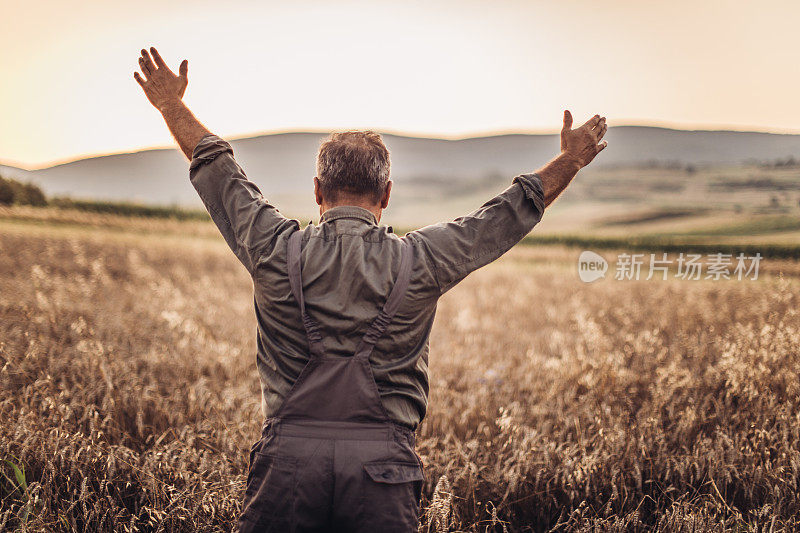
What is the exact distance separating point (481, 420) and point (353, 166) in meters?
2.91

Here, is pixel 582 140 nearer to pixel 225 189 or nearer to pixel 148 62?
pixel 225 189

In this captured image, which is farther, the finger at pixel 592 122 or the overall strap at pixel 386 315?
the finger at pixel 592 122

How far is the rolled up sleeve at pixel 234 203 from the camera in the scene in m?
2.11

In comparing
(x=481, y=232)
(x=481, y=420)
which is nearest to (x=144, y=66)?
(x=481, y=232)

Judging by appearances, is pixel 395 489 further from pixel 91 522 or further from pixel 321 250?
pixel 91 522

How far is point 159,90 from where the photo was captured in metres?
2.64

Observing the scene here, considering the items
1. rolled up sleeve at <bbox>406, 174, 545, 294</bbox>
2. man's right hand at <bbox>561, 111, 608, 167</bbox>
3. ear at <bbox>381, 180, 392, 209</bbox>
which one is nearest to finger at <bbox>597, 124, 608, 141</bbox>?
man's right hand at <bbox>561, 111, 608, 167</bbox>

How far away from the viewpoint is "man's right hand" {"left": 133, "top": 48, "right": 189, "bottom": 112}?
8.64 feet

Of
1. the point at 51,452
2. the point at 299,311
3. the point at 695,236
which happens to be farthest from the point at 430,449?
the point at 695,236

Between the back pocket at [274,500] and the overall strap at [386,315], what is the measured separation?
46 cm


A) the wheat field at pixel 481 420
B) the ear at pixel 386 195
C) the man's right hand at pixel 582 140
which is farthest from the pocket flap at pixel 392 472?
the man's right hand at pixel 582 140

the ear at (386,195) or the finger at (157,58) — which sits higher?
the finger at (157,58)

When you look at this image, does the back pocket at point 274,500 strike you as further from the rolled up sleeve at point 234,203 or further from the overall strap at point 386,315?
the rolled up sleeve at point 234,203

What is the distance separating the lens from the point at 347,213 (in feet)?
6.95
